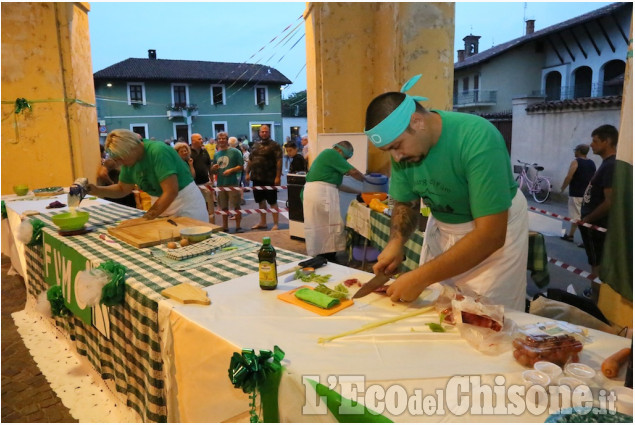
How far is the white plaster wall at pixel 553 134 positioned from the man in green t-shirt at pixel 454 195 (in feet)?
38.9

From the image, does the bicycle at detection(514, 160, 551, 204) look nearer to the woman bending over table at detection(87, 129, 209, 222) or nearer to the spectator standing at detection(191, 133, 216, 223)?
the spectator standing at detection(191, 133, 216, 223)

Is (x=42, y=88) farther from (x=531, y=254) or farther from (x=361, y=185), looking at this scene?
(x=531, y=254)

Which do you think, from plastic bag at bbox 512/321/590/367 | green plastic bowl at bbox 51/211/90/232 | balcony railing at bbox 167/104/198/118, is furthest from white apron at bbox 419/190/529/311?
balcony railing at bbox 167/104/198/118

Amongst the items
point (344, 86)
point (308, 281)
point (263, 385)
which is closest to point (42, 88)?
point (344, 86)

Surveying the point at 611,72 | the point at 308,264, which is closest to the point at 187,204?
the point at 308,264

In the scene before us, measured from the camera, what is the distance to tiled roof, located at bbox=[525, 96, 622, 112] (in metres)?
11.7

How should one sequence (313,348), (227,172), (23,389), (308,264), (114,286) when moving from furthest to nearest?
1. (227,172)
2. (23,389)
3. (308,264)
4. (114,286)
5. (313,348)

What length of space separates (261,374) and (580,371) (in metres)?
0.94

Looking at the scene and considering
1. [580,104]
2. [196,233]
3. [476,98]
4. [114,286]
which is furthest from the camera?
[476,98]

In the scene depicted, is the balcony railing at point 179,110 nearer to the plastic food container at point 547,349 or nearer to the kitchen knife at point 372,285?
the kitchen knife at point 372,285

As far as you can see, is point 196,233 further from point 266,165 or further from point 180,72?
point 180,72

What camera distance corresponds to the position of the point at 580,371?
125 cm

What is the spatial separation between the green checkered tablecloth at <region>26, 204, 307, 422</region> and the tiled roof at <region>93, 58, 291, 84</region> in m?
25.9

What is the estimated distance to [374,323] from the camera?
1.63 m
